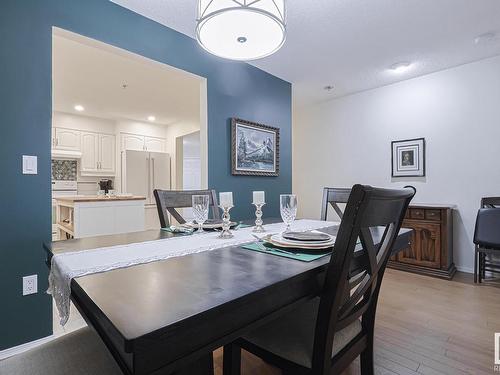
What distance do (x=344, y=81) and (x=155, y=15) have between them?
2461 millimetres

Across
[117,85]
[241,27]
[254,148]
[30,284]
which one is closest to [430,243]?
[254,148]

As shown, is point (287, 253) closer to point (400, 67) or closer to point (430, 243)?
point (430, 243)

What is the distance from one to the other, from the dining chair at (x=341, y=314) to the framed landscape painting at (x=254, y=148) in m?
2.04

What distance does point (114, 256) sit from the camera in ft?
3.23

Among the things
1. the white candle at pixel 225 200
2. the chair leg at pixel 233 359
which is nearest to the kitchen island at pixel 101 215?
the white candle at pixel 225 200

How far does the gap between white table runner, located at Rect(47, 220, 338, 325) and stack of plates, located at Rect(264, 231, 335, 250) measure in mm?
185

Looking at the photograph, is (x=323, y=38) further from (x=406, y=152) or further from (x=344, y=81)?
(x=406, y=152)

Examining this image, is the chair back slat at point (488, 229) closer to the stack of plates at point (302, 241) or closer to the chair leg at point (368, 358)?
the chair leg at point (368, 358)

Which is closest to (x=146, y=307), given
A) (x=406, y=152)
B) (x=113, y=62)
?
(x=113, y=62)

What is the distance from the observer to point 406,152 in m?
3.52

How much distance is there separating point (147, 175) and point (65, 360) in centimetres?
511

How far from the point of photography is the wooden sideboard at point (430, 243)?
115 inches

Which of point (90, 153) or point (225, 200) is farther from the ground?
point (90, 153)

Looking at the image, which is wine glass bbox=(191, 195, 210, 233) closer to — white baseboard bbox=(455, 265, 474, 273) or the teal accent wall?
the teal accent wall
